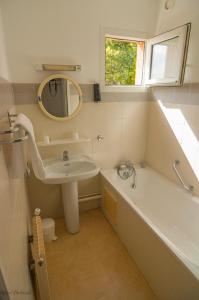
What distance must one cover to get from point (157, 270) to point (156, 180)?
1.07m

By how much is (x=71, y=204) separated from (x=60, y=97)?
3.93 ft

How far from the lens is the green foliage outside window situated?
2.08 meters

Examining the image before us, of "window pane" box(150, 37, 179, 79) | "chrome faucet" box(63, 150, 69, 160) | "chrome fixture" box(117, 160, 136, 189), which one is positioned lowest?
"chrome fixture" box(117, 160, 136, 189)

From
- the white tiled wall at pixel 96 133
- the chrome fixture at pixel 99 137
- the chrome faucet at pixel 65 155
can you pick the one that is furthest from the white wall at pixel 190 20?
the chrome faucet at pixel 65 155

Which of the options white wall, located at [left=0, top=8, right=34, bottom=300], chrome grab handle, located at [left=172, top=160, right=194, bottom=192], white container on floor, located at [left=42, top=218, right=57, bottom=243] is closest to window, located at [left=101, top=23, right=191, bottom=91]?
chrome grab handle, located at [left=172, top=160, right=194, bottom=192]

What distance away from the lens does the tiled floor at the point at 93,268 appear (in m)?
1.46

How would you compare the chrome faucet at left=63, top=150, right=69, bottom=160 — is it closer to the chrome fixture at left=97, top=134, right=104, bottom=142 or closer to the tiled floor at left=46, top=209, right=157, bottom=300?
the chrome fixture at left=97, top=134, right=104, bottom=142

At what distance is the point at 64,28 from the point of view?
5.66 ft

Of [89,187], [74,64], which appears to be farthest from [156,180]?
[74,64]

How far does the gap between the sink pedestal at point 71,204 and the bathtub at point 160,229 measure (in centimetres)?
43

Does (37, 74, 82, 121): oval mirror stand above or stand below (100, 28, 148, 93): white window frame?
below

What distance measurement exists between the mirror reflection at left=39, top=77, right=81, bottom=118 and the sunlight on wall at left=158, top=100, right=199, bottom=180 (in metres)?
1.07

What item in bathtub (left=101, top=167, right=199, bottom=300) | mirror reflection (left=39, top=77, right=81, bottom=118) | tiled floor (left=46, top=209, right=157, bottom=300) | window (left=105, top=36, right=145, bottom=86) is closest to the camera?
bathtub (left=101, top=167, right=199, bottom=300)

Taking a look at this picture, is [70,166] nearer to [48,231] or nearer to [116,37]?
[48,231]
